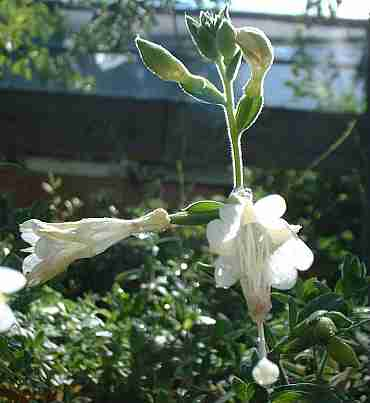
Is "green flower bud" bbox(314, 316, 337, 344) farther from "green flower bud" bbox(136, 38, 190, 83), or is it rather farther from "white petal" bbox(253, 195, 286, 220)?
"green flower bud" bbox(136, 38, 190, 83)

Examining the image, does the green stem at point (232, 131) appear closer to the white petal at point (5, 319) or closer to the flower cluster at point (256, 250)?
the flower cluster at point (256, 250)

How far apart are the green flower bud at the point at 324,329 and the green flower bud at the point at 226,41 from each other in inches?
10.1

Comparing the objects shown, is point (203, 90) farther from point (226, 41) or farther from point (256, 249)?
point (256, 249)

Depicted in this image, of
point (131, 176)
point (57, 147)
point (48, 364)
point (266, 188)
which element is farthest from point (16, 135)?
point (48, 364)

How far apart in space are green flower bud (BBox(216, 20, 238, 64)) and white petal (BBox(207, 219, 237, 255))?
0.22m

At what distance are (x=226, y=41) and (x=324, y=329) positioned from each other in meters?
0.28

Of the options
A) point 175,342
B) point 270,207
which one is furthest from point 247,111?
point 175,342

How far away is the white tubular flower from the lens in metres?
0.70

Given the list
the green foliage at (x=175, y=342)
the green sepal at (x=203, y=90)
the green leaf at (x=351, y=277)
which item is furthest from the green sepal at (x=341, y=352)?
the green sepal at (x=203, y=90)

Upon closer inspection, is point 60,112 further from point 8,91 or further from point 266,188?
point 266,188

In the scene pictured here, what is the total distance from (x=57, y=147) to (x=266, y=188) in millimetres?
643

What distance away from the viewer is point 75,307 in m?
1.12

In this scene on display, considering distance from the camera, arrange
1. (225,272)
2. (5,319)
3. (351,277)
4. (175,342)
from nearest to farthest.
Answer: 1. (5,319)
2. (225,272)
3. (351,277)
4. (175,342)

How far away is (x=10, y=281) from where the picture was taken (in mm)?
527
